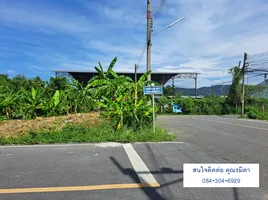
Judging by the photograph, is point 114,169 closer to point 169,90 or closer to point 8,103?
point 8,103

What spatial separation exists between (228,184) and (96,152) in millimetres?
4380

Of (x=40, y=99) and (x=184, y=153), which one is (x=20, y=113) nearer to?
(x=40, y=99)

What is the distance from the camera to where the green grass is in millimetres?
8352

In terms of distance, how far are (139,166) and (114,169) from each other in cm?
64

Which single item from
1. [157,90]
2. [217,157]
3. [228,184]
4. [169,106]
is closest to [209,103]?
[169,106]

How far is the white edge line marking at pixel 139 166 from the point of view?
14.9ft

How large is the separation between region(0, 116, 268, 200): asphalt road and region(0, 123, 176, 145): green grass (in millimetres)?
658

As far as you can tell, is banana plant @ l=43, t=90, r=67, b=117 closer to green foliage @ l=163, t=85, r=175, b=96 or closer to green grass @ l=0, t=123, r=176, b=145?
green grass @ l=0, t=123, r=176, b=145

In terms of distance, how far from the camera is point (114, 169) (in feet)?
17.1

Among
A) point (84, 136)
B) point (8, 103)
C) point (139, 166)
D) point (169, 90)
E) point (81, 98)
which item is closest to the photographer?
point (139, 166)

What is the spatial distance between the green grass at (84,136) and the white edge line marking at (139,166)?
1274 mm

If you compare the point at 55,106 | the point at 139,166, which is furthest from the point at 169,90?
the point at 139,166

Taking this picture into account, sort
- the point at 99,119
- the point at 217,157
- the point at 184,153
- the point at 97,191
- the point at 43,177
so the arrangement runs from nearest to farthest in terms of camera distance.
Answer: the point at 97,191, the point at 43,177, the point at 217,157, the point at 184,153, the point at 99,119

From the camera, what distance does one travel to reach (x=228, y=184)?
137 inches
